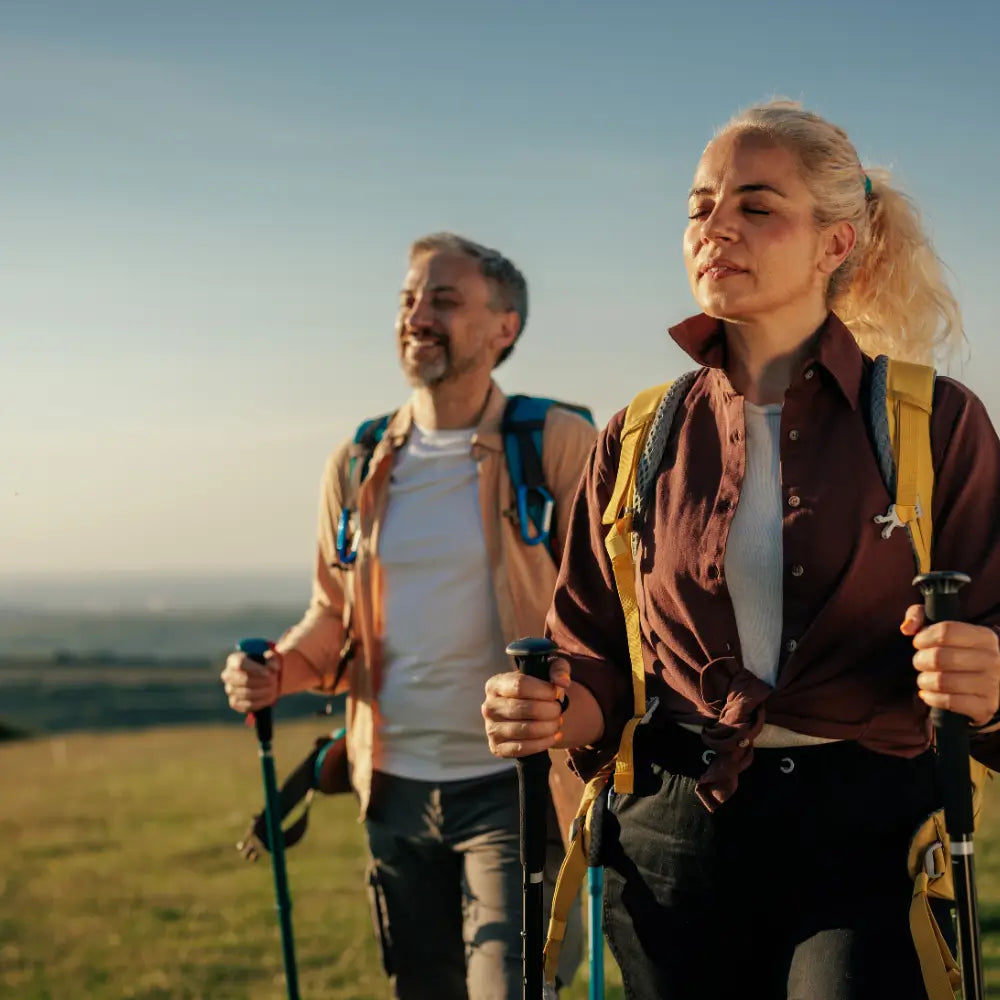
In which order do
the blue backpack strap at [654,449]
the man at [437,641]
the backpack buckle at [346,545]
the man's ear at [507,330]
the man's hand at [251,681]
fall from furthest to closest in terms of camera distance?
the man's ear at [507,330], the backpack buckle at [346,545], the man's hand at [251,681], the man at [437,641], the blue backpack strap at [654,449]

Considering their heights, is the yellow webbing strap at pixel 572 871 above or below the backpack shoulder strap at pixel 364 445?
below

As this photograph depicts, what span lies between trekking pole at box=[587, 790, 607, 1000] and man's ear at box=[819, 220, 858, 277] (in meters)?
1.28

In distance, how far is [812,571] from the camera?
2949 millimetres

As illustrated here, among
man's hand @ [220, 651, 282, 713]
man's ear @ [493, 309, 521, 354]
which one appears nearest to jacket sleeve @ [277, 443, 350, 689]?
man's hand @ [220, 651, 282, 713]

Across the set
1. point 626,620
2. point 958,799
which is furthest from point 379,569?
point 958,799

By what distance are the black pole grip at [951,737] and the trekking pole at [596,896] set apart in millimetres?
803

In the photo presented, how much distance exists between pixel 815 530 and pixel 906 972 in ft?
2.86

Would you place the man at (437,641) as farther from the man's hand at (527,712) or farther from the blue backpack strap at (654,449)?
the man's hand at (527,712)

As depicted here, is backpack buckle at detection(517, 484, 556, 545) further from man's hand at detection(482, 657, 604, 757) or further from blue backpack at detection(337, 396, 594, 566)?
man's hand at detection(482, 657, 604, 757)

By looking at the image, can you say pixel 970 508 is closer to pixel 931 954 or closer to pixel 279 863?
pixel 931 954

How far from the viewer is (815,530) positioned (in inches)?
117

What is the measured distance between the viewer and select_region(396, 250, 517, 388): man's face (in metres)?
5.36

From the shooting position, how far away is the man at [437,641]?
4781 millimetres

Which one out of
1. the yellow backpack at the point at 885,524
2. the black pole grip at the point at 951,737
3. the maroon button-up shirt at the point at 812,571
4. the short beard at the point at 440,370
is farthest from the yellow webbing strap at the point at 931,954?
the short beard at the point at 440,370
